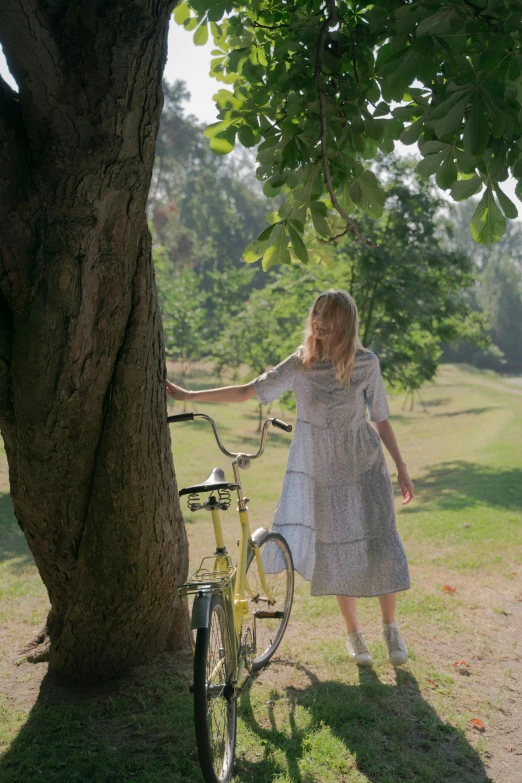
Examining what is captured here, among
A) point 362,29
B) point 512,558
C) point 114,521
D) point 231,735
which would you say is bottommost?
point 512,558

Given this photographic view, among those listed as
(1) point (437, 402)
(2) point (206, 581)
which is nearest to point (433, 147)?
(2) point (206, 581)

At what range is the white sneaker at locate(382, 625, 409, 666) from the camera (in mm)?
4504

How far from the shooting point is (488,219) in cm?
294

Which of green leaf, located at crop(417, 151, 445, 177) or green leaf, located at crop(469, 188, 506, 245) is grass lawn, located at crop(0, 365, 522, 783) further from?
green leaf, located at crop(417, 151, 445, 177)

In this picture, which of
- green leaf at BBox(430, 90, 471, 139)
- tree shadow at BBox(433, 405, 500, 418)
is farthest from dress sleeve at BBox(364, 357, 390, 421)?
tree shadow at BBox(433, 405, 500, 418)

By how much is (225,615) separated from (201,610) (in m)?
0.40

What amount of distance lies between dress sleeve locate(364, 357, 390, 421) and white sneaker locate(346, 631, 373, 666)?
128cm

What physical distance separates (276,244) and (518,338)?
220ft

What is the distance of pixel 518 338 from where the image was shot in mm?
67062

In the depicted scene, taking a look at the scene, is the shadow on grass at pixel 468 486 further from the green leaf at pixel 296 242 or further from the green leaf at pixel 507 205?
the green leaf at pixel 507 205

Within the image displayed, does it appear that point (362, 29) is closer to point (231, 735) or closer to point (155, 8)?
point (155, 8)

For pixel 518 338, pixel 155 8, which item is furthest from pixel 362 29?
pixel 518 338

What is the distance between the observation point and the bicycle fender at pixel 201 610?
289 cm

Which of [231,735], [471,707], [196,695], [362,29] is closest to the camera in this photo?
[196,695]
